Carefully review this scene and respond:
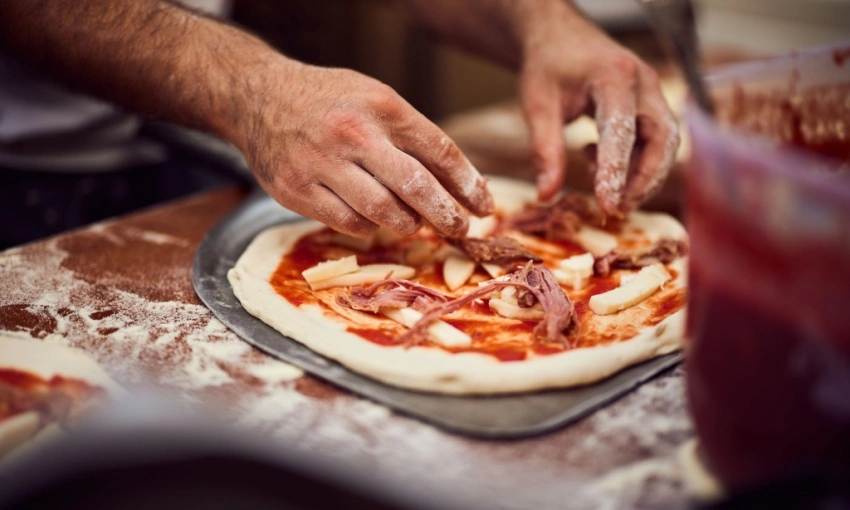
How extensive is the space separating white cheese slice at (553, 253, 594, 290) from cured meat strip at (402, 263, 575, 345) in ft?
0.49

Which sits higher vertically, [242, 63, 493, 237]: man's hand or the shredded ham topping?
[242, 63, 493, 237]: man's hand

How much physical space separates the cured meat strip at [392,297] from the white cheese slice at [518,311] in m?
0.13

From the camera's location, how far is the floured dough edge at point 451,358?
140 centimetres

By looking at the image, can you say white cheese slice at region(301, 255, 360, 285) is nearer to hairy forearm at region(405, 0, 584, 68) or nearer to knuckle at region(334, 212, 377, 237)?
knuckle at region(334, 212, 377, 237)

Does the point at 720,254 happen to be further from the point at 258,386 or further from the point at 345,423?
the point at 258,386

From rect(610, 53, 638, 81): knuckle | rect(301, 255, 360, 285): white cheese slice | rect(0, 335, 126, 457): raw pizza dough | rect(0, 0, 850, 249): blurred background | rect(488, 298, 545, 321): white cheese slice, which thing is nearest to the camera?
rect(0, 335, 126, 457): raw pizza dough

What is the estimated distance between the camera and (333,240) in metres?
2.10

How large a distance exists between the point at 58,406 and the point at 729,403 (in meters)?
1.22

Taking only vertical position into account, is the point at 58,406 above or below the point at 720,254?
below

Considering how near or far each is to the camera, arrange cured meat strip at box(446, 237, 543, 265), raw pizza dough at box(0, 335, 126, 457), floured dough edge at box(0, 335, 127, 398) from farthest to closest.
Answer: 1. cured meat strip at box(446, 237, 543, 265)
2. floured dough edge at box(0, 335, 127, 398)
3. raw pizza dough at box(0, 335, 126, 457)

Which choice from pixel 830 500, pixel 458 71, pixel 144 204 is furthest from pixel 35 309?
pixel 458 71

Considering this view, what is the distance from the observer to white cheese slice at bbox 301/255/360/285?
5.89 feet

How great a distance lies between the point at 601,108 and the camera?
2129 millimetres

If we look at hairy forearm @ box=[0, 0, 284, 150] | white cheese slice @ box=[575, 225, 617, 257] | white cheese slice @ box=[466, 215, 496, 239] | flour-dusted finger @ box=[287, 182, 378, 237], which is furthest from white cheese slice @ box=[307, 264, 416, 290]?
white cheese slice @ box=[575, 225, 617, 257]
